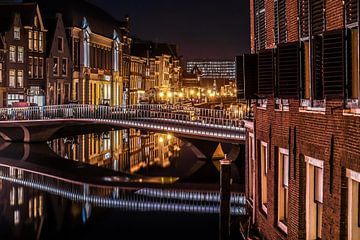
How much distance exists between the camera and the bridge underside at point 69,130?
41719mm

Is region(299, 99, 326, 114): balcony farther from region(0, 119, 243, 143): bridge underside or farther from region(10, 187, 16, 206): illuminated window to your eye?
region(0, 119, 243, 143): bridge underside

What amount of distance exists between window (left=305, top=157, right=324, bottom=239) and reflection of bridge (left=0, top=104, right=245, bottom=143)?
1159 inches

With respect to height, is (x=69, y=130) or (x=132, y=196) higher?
(x=69, y=130)

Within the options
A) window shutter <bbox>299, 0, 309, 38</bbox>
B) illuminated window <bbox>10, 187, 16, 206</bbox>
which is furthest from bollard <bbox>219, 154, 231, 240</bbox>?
illuminated window <bbox>10, 187, 16, 206</bbox>

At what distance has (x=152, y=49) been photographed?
132 meters

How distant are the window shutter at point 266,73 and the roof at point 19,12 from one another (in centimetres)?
5775

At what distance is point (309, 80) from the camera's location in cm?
1116

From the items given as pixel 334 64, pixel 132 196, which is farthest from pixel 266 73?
pixel 132 196

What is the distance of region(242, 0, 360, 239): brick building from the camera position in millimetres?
9234

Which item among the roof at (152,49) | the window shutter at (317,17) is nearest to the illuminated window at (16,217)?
the window shutter at (317,17)

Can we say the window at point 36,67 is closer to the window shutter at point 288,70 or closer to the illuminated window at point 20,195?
the illuminated window at point 20,195

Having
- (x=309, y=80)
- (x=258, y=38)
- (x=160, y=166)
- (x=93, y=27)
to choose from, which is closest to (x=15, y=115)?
(x=160, y=166)

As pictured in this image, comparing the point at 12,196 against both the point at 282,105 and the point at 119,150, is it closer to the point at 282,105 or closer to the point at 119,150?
the point at 282,105

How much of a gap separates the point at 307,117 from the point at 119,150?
45.5 meters
